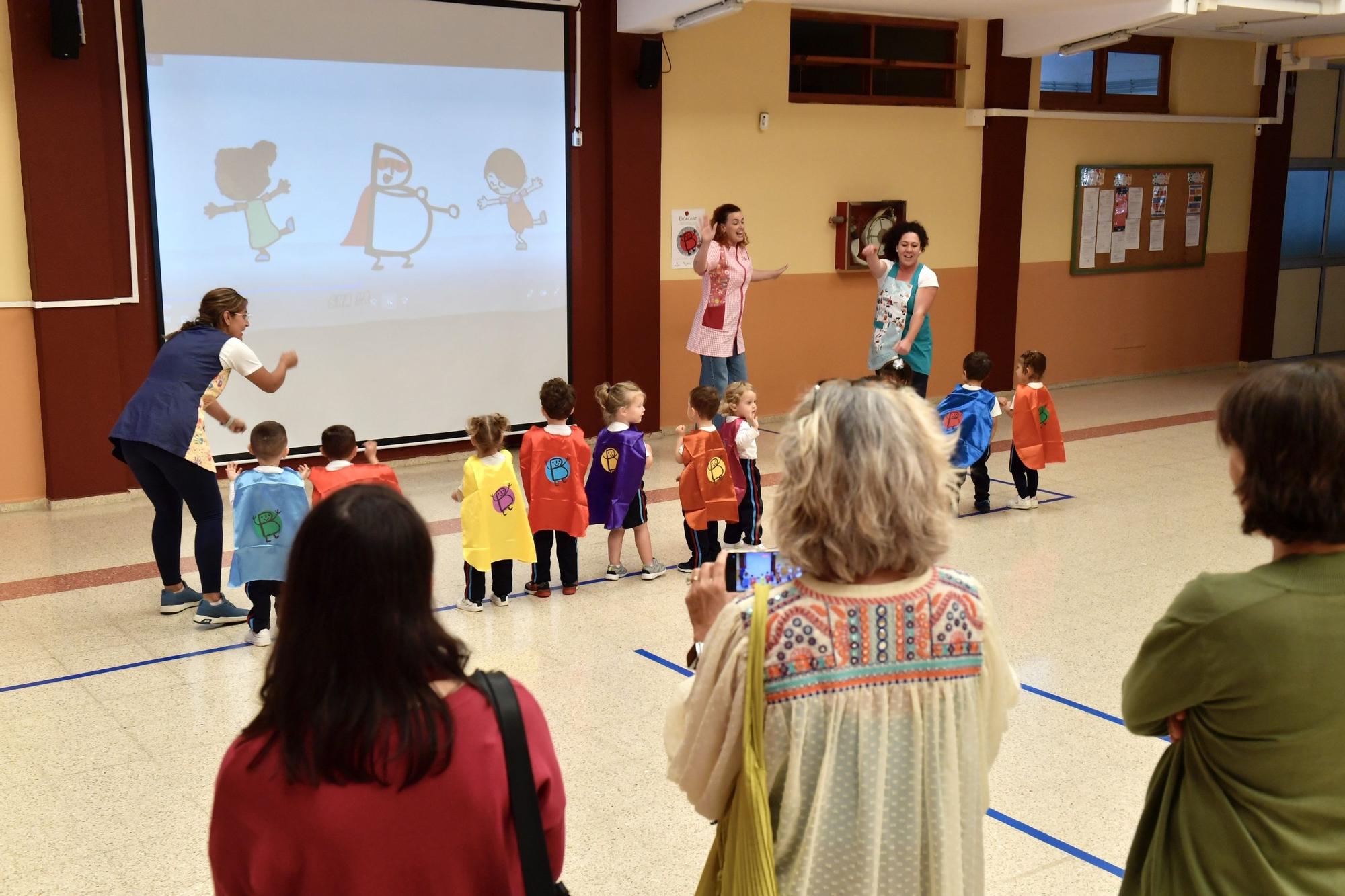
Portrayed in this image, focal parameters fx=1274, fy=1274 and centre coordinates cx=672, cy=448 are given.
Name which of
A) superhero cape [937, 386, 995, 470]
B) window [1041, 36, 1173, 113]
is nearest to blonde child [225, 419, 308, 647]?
superhero cape [937, 386, 995, 470]

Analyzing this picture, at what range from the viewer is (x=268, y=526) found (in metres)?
4.68

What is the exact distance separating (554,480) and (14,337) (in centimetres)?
328

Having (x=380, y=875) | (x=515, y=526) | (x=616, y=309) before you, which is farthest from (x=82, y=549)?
(x=380, y=875)

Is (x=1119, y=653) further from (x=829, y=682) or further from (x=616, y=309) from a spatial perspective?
(x=616, y=309)

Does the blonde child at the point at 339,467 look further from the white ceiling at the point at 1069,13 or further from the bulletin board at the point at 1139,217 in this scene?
the bulletin board at the point at 1139,217

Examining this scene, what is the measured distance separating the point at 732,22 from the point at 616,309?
2128mm

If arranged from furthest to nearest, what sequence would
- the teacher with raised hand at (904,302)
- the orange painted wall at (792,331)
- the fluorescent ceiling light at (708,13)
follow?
the orange painted wall at (792,331)
the fluorescent ceiling light at (708,13)
the teacher with raised hand at (904,302)

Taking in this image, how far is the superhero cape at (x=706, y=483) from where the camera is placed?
220 inches

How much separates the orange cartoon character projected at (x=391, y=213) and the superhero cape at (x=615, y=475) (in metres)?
2.72

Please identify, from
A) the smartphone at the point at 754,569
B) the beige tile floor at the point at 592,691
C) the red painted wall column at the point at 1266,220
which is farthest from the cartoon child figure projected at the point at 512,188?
the red painted wall column at the point at 1266,220

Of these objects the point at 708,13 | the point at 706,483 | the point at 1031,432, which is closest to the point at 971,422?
the point at 1031,432

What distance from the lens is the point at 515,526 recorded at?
520cm

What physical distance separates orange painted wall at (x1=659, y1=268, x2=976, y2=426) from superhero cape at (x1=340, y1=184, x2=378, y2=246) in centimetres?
212

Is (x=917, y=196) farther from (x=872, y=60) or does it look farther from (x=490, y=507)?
(x=490, y=507)
